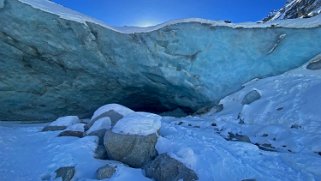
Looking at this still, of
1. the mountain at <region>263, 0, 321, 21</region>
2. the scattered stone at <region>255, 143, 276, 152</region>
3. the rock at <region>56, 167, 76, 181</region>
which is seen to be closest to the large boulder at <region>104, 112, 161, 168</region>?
the rock at <region>56, 167, 76, 181</region>

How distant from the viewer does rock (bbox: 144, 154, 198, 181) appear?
593 cm

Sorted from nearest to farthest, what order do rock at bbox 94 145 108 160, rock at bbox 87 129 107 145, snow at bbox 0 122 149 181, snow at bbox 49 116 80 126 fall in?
snow at bbox 0 122 149 181 → rock at bbox 94 145 108 160 → rock at bbox 87 129 107 145 → snow at bbox 49 116 80 126

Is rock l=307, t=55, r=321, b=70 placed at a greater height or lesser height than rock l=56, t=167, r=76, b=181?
greater

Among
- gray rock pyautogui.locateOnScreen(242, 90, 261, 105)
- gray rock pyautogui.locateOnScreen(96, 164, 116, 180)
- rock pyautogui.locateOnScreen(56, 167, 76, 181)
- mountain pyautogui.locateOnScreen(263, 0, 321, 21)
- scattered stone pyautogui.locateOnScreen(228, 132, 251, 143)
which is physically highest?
mountain pyautogui.locateOnScreen(263, 0, 321, 21)

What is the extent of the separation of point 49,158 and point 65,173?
0.93 meters

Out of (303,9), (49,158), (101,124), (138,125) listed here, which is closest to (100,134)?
(101,124)

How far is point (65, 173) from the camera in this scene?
19.7 feet

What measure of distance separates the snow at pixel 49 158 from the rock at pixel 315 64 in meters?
9.24

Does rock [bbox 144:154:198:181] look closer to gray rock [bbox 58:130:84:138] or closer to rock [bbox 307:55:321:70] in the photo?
gray rock [bbox 58:130:84:138]

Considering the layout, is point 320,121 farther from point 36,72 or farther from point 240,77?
point 36,72

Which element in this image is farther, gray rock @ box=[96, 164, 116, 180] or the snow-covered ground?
the snow-covered ground

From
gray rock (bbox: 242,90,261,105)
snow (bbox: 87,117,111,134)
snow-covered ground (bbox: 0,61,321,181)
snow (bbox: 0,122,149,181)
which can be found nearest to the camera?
snow (bbox: 0,122,149,181)

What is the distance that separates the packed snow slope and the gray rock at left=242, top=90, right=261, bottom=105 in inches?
68.1

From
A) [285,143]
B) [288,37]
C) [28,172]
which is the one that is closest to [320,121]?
[285,143]
